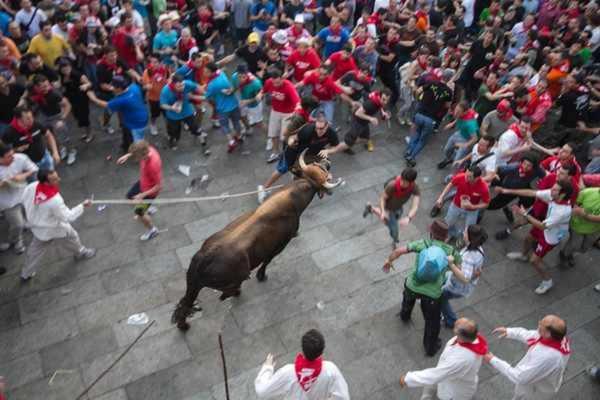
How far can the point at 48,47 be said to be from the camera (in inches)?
403

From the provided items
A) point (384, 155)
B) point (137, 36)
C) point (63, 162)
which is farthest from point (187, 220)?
point (137, 36)

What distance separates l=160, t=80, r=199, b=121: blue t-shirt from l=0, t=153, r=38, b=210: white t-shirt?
2763 millimetres

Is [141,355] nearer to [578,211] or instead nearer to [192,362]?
[192,362]

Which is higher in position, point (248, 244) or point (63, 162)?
point (248, 244)

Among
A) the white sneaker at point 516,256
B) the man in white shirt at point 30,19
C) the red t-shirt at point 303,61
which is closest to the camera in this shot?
the white sneaker at point 516,256

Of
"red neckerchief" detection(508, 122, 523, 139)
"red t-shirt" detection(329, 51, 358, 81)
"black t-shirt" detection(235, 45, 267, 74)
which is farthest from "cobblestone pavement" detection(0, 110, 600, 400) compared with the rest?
"black t-shirt" detection(235, 45, 267, 74)

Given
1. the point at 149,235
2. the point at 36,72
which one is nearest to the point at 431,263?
the point at 149,235

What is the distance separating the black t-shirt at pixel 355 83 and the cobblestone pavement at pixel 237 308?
214 centimetres

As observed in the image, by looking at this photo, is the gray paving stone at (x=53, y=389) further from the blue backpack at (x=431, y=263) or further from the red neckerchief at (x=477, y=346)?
the red neckerchief at (x=477, y=346)

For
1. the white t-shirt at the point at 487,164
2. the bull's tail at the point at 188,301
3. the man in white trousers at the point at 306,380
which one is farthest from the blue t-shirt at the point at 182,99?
the man in white trousers at the point at 306,380

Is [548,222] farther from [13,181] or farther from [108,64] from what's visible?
[108,64]

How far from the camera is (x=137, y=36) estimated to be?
37.7 feet

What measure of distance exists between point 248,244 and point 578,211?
174 inches

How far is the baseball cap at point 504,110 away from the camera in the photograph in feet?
29.7
